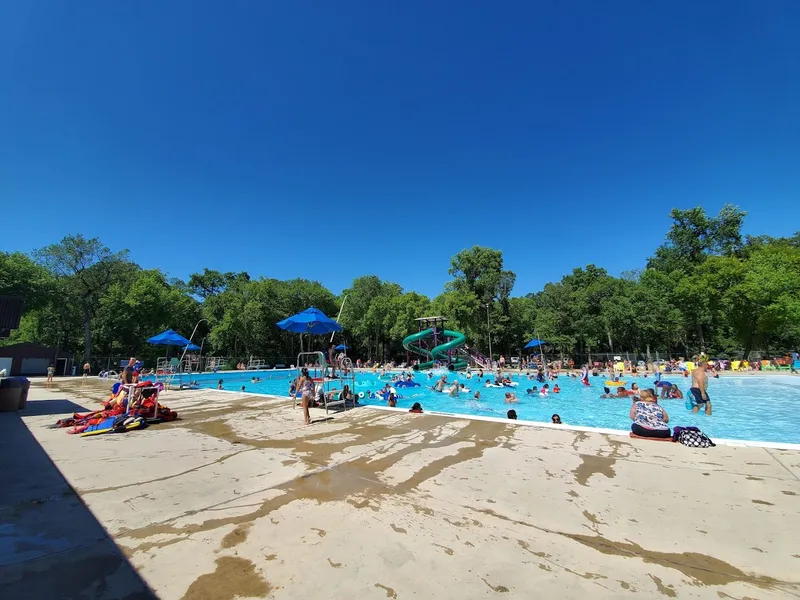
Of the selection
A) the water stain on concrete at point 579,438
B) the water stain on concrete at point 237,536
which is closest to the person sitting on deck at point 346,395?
the water stain on concrete at point 579,438

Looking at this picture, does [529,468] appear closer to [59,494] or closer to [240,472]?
[240,472]

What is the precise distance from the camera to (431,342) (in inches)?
1635

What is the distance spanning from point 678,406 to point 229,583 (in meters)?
18.8

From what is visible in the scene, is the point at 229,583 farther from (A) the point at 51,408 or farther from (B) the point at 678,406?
(B) the point at 678,406

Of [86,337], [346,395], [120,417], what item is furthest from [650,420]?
[86,337]

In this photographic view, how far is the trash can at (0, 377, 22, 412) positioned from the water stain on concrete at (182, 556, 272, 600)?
11.4m

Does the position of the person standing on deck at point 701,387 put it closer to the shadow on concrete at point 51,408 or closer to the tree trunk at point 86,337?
the shadow on concrete at point 51,408

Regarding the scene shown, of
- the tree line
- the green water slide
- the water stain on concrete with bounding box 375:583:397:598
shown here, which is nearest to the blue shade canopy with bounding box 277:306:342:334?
the water stain on concrete with bounding box 375:583:397:598

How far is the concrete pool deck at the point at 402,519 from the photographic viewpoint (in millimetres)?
2428

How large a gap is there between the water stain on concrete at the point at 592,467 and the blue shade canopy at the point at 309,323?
A: 7026 millimetres

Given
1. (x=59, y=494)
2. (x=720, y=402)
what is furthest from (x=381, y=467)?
(x=720, y=402)

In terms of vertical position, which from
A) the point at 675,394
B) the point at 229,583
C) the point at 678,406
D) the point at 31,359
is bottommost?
the point at 678,406

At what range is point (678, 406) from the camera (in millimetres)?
15141

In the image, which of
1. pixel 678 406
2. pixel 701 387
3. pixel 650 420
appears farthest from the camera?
pixel 678 406
